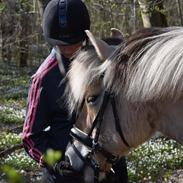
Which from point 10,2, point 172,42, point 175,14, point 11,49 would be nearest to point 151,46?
point 172,42

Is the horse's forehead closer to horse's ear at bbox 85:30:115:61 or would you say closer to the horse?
the horse

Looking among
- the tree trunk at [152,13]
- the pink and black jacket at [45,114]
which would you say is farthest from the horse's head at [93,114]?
the tree trunk at [152,13]

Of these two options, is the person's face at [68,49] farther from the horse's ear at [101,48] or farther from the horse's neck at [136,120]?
the horse's neck at [136,120]

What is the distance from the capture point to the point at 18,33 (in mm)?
36125

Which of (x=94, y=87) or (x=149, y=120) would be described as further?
(x=94, y=87)

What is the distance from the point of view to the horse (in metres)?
2.47

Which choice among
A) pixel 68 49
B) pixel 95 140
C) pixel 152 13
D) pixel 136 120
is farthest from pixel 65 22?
pixel 152 13

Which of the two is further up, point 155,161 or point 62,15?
point 62,15

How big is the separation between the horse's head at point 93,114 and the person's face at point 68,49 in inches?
18.5

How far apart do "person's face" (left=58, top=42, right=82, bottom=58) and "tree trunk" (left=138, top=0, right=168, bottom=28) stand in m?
8.96

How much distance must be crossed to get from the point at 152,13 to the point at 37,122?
10.8 meters

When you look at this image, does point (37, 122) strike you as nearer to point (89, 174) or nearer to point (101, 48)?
point (89, 174)

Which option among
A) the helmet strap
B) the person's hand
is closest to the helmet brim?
the helmet strap

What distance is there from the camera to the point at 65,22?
337 centimetres
